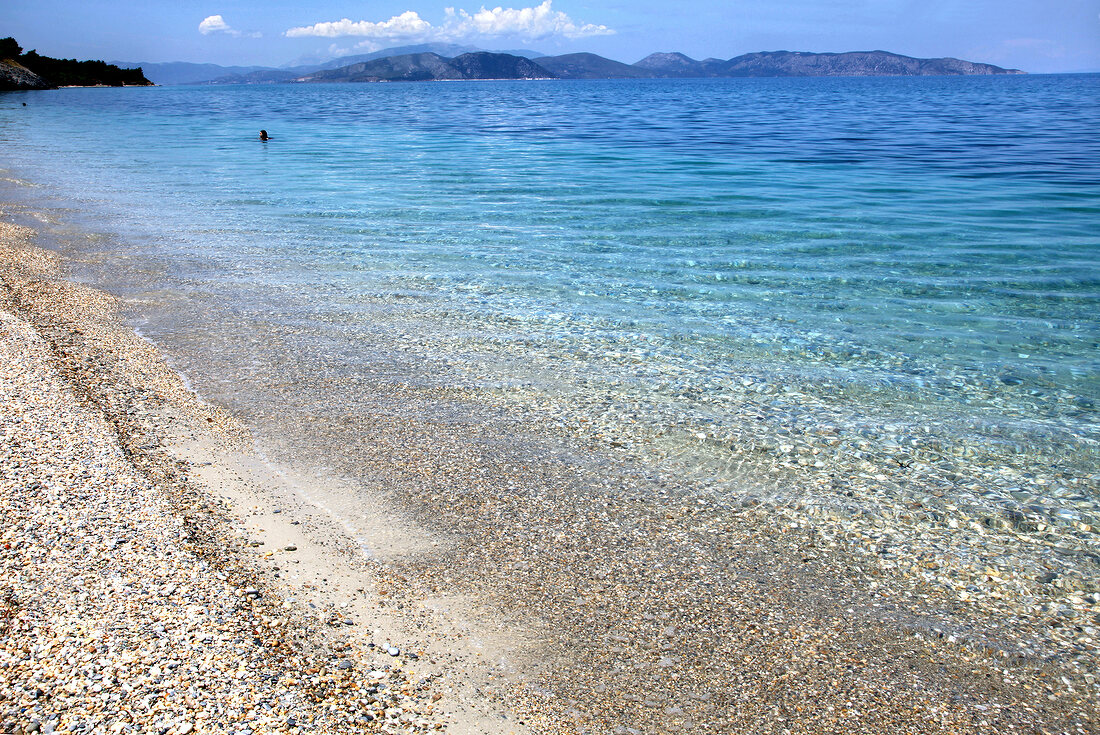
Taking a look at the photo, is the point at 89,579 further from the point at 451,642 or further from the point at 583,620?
the point at 583,620

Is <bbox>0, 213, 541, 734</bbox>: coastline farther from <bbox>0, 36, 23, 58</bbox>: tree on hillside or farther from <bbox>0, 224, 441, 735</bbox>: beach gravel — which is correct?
<bbox>0, 36, 23, 58</bbox>: tree on hillside

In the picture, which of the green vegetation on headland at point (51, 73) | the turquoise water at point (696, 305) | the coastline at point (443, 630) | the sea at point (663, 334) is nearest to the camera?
the coastline at point (443, 630)

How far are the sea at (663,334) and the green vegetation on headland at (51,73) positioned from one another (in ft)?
285

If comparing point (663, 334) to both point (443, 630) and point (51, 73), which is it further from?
point (51, 73)

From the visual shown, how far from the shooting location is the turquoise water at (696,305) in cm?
564

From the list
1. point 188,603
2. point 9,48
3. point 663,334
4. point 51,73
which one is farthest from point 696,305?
point 51,73

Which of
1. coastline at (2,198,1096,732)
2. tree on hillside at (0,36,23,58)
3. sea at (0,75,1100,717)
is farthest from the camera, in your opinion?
tree on hillside at (0,36,23,58)

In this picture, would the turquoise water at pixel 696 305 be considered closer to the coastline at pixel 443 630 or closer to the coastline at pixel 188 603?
the coastline at pixel 443 630

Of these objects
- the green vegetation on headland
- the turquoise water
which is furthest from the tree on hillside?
the turquoise water

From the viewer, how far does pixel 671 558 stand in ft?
14.1

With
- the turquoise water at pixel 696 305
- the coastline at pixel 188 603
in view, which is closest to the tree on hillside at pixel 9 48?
the turquoise water at pixel 696 305

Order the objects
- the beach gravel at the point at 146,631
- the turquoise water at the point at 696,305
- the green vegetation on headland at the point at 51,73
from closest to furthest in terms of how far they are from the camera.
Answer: the beach gravel at the point at 146,631 < the turquoise water at the point at 696,305 < the green vegetation on headland at the point at 51,73

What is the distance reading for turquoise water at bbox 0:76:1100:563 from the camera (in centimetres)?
564

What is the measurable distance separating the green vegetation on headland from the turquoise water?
84002 mm
